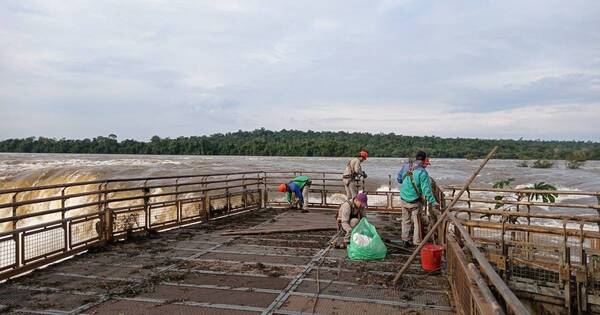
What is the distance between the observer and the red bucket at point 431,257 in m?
6.52

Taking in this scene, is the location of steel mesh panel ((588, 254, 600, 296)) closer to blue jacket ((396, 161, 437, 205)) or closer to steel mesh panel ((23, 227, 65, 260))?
blue jacket ((396, 161, 437, 205))

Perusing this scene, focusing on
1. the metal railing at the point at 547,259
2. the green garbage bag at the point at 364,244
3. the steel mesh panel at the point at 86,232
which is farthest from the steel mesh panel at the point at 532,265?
the steel mesh panel at the point at 86,232

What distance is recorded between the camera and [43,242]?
22.7 feet

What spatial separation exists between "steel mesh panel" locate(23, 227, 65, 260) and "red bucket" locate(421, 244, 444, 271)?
5623mm

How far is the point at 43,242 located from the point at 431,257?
5764 millimetres

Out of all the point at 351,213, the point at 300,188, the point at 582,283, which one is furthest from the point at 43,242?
the point at 582,283

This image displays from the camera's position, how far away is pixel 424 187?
24.5 feet

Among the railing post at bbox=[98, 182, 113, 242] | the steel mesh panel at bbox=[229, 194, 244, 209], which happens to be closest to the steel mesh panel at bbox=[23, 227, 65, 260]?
the railing post at bbox=[98, 182, 113, 242]

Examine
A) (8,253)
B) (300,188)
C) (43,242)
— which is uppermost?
(300,188)

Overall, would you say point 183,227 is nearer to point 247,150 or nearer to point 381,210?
point 381,210

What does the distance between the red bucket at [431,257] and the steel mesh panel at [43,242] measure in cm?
562

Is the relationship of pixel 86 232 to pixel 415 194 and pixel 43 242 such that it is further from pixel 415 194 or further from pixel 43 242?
pixel 415 194

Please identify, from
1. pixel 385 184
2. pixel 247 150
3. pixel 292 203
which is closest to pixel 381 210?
pixel 292 203

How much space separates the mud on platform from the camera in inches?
201
